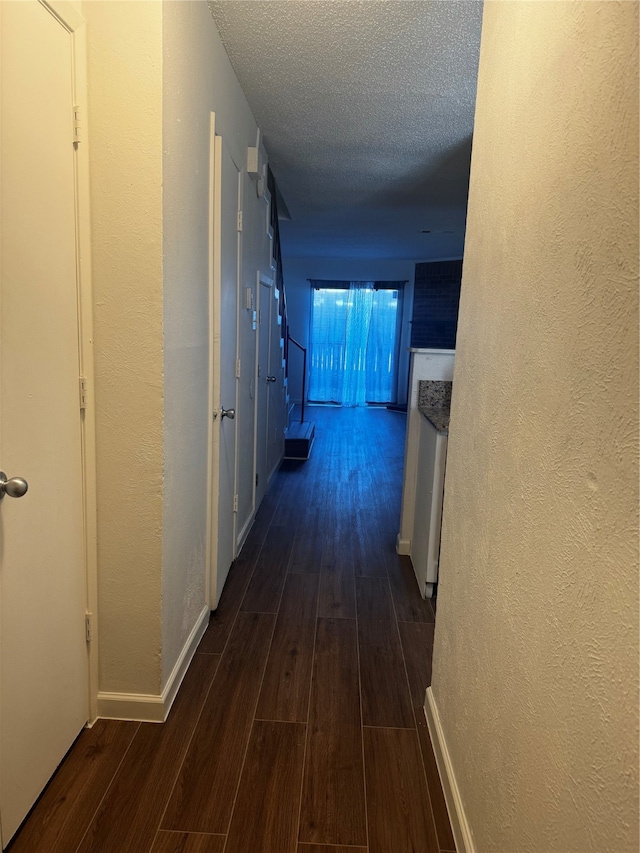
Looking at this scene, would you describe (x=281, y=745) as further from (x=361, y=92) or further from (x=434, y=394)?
(x=361, y=92)

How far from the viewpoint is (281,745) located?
1.75 metres

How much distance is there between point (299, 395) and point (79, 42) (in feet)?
26.9

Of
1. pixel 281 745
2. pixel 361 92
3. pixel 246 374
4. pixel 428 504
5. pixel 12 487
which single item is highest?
pixel 361 92

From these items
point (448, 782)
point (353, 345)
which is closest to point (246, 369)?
point (448, 782)

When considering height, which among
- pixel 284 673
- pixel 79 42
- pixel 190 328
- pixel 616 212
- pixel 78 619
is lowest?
Answer: pixel 284 673

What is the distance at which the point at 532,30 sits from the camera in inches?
43.2

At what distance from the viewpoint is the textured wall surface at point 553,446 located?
693 mm

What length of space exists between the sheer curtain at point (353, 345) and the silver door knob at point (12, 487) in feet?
27.7

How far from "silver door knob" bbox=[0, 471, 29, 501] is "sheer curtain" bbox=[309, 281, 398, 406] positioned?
845cm

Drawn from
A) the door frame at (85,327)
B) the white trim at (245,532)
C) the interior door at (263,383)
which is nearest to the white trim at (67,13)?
the door frame at (85,327)

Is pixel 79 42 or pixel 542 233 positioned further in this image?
pixel 79 42

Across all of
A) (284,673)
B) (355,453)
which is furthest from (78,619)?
(355,453)

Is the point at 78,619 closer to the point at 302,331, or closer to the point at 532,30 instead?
the point at 532,30

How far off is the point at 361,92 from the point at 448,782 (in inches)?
111
